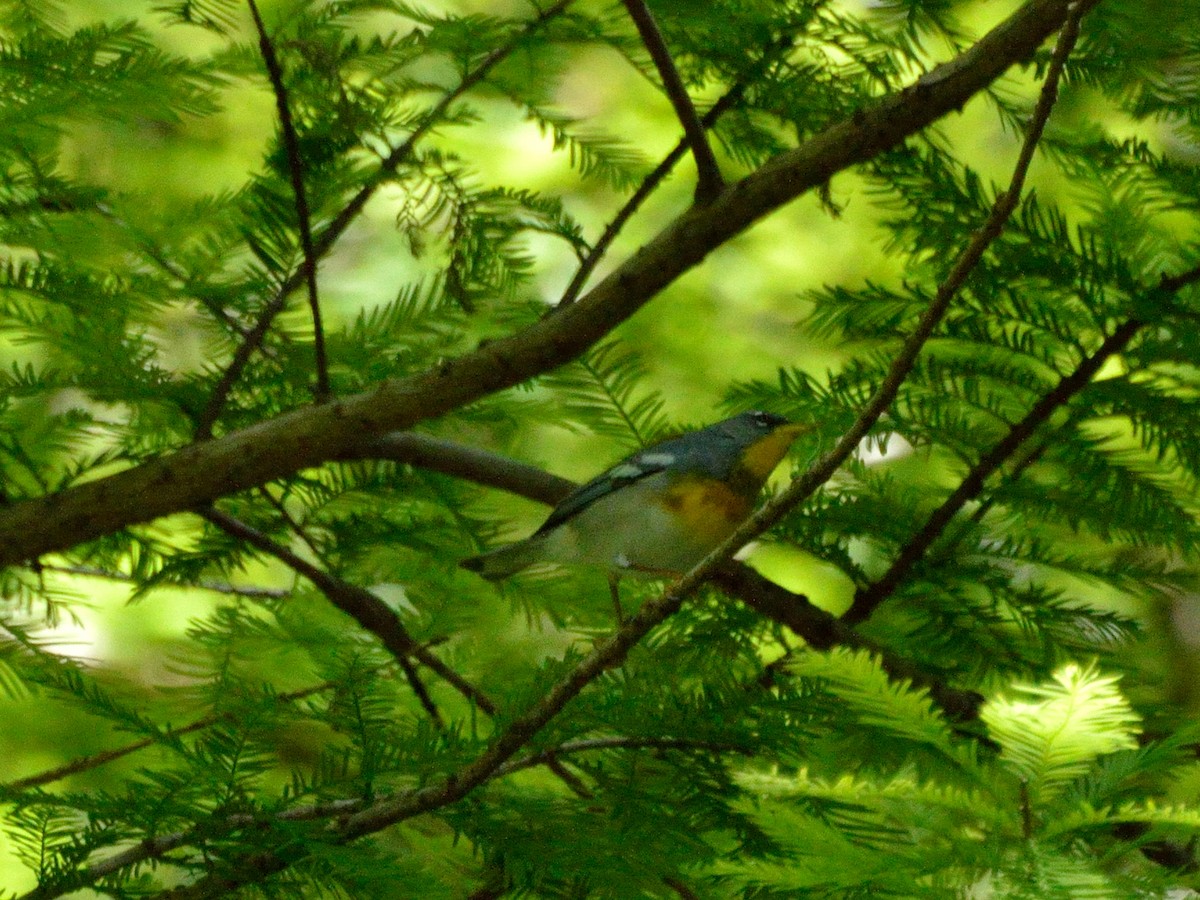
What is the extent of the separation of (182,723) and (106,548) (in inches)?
20.6

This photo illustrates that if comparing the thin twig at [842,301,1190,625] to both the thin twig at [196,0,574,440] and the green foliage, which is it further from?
the thin twig at [196,0,574,440]

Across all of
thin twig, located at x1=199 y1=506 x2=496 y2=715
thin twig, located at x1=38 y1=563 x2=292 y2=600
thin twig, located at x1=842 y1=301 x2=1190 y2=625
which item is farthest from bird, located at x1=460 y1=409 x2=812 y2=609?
thin twig, located at x1=842 y1=301 x2=1190 y2=625

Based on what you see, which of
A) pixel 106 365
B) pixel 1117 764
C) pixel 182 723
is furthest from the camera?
pixel 182 723

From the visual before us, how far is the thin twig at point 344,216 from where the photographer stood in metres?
2.01

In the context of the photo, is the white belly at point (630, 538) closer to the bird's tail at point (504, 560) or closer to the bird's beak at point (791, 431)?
the bird's tail at point (504, 560)

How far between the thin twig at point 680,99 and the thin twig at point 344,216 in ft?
1.00

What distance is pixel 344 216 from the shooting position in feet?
6.86

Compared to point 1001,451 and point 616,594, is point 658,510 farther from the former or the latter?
point 1001,451

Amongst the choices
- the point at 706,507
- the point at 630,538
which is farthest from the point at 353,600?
the point at 706,507

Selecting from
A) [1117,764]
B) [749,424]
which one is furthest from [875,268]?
[1117,764]

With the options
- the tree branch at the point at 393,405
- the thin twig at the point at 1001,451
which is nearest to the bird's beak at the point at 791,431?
the thin twig at the point at 1001,451

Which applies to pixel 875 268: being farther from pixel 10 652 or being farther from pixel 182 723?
pixel 10 652

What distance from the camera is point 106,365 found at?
2.03 m

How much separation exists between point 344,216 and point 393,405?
0.35 metres
